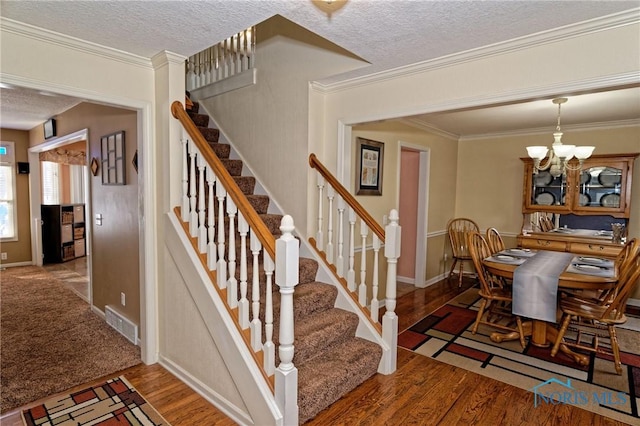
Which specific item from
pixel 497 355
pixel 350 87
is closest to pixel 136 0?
pixel 350 87

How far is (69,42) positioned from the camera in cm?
225

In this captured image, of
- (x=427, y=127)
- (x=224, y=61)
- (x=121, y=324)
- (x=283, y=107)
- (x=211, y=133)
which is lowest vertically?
(x=121, y=324)

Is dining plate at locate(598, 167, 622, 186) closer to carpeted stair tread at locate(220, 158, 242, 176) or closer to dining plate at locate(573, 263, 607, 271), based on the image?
dining plate at locate(573, 263, 607, 271)

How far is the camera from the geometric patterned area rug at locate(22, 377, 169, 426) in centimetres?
213

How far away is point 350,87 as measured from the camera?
299cm

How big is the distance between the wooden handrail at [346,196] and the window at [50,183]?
6399 millimetres

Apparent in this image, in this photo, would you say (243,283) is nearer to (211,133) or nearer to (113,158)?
(113,158)

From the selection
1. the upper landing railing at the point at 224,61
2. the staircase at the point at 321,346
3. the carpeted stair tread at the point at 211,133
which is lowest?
the staircase at the point at 321,346

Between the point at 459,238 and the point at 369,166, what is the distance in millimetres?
2460

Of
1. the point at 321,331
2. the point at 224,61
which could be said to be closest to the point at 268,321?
the point at 321,331

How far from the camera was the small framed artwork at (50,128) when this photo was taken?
4.67 m

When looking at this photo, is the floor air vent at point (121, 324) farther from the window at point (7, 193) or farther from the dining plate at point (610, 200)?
the dining plate at point (610, 200)

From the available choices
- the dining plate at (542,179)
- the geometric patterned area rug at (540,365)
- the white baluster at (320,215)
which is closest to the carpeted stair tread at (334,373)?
the geometric patterned area rug at (540,365)

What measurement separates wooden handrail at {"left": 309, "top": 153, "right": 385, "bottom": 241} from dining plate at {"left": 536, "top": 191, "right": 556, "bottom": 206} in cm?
339
